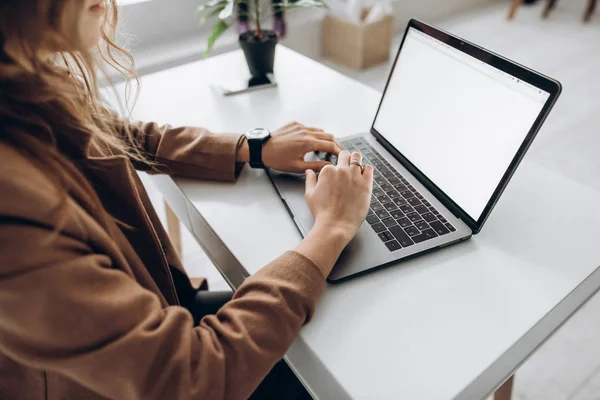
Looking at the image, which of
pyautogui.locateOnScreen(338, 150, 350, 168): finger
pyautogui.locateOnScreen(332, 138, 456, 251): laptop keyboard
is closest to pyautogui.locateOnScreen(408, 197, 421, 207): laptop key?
pyautogui.locateOnScreen(332, 138, 456, 251): laptop keyboard

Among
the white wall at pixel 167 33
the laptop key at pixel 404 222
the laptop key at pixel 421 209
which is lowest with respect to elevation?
the white wall at pixel 167 33

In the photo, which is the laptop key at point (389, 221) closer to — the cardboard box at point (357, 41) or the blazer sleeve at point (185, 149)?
the blazer sleeve at point (185, 149)

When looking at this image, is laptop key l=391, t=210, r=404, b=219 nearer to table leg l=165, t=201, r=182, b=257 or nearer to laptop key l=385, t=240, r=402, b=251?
laptop key l=385, t=240, r=402, b=251

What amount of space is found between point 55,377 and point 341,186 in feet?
1.41

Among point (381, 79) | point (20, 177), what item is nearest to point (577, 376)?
point (20, 177)

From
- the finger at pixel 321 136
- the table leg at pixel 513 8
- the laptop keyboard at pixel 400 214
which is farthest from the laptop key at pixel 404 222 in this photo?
the table leg at pixel 513 8

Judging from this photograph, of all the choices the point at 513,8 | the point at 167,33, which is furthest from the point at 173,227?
the point at 513,8

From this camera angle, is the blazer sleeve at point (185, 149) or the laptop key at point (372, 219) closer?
the laptop key at point (372, 219)

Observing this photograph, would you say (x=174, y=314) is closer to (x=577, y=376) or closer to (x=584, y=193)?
(x=584, y=193)

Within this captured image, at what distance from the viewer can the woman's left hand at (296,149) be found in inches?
31.2

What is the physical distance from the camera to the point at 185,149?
822 mm

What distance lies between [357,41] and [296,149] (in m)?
1.95

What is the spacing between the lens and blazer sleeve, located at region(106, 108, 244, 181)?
810 millimetres

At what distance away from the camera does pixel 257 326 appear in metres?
0.51
